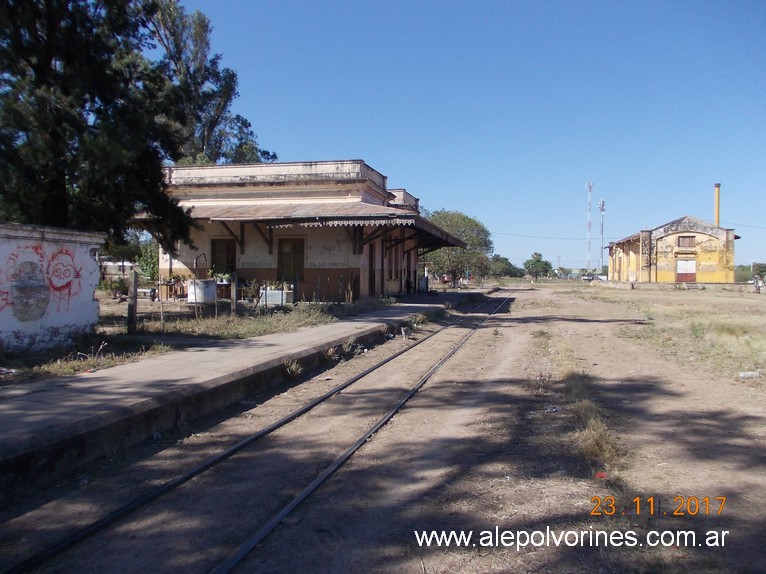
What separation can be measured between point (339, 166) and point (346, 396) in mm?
19366

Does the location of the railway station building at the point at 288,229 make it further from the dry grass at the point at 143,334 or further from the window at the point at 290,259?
the dry grass at the point at 143,334

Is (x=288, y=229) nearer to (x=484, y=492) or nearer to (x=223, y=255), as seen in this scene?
(x=223, y=255)

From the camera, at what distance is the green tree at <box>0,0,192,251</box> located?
488 inches

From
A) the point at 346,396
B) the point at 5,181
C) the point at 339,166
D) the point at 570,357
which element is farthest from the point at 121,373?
the point at 339,166

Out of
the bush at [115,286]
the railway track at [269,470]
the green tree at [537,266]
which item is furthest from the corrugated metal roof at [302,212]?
the green tree at [537,266]

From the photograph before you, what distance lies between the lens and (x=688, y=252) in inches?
2381

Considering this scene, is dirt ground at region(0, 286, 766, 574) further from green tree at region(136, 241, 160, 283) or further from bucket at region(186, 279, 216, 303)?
green tree at region(136, 241, 160, 283)

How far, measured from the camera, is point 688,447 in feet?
19.1

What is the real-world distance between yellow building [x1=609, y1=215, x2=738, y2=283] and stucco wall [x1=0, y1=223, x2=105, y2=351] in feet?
195

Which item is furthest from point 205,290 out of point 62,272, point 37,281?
point 37,281

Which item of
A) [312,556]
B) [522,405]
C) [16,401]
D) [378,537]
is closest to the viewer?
[312,556]

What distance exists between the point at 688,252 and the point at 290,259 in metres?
49.5

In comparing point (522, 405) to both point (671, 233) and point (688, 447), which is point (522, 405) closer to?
point (688, 447)

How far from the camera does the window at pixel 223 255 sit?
26.5 m
